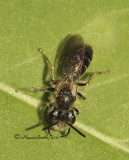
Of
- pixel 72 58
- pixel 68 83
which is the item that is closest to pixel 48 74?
pixel 68 83

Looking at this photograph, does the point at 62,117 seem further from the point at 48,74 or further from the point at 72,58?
the point at 72,58

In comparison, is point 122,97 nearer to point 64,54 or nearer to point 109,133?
point 109,133

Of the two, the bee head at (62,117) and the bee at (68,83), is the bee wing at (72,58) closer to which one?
the bee at (68,83)

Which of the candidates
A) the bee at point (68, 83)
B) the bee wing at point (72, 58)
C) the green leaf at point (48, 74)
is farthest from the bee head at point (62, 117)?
the bee wing at point (72, 58)

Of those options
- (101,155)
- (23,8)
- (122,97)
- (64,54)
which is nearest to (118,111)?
(122,97)

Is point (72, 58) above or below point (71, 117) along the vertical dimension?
above

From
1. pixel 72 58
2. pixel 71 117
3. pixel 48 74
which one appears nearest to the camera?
pixel 71 117

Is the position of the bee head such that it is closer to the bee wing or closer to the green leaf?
the green leaf
